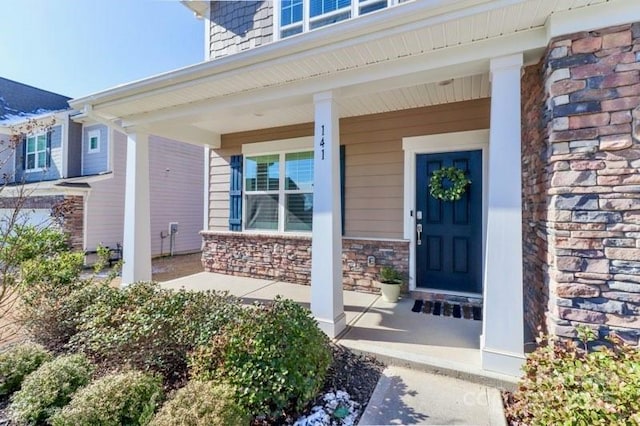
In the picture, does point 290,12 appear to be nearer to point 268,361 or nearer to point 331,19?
point 331,19

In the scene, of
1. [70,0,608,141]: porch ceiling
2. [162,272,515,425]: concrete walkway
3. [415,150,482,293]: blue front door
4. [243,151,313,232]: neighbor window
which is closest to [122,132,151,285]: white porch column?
[70,0,608,141]: porch ceiling

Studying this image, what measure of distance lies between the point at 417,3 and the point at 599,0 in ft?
4.04

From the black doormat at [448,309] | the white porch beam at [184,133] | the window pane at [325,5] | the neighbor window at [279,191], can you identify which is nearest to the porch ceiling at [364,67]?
the white porch beam at [184,133]

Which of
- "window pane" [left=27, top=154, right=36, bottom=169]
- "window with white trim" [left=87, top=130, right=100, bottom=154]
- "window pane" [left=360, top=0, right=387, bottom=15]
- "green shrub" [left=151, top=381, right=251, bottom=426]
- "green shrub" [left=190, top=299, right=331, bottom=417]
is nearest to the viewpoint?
"green shrub" [left=151, top=381, right=251, bottom=426]

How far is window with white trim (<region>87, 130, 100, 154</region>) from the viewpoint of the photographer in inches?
379

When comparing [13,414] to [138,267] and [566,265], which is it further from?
[566,265]

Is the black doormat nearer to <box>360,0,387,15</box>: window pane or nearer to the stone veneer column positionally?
the stone veneer column

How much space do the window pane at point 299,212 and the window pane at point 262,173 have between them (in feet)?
1.54

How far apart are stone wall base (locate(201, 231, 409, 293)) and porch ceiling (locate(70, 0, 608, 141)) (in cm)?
218

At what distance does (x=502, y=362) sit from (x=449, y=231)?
2.18 m

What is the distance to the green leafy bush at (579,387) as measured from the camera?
1.64 metres

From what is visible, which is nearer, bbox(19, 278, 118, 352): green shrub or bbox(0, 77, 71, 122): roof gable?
bbox(19, 278, 118, 352): green shrub

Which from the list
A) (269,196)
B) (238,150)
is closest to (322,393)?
(269,196)

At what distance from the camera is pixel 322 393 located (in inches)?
93.8
